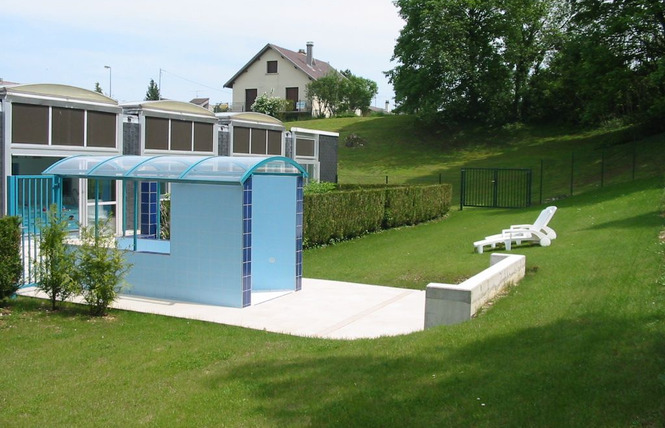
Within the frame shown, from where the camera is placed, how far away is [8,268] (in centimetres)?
959

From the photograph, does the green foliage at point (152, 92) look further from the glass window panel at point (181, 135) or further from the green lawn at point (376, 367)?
the green lawn at point (376, 367)

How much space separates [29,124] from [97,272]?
9.31 m

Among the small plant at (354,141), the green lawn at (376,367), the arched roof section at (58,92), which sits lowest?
the green lawn at (376,367)

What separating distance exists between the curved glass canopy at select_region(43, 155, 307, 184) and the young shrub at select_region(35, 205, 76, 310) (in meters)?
1.93

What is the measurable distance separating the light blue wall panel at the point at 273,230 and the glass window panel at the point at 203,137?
1150 centimetres

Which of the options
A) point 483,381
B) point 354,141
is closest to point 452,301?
point 483,381

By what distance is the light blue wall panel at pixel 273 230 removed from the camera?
11992 mm

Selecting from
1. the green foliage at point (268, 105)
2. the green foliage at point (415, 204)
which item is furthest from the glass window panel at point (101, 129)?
the green foliage at point (268, 105)

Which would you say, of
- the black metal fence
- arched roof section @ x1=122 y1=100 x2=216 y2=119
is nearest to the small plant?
the black metal fence

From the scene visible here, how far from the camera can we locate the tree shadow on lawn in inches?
174

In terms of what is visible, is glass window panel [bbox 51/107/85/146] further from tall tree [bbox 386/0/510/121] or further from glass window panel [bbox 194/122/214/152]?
tall tree [bbox 386/0/510/121]

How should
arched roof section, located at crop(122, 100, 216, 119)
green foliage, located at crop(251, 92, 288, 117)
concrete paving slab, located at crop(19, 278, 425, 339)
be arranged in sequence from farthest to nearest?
green foliage, located at crop(251, 92, 288, 117) < arched roof section, located at crop(122, 100, 216, 119) < concrete paving slab, located at crop(19, 278, 425, 339)

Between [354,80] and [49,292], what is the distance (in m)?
54.0

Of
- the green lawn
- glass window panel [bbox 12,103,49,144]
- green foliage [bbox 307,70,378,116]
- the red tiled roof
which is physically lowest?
the green lawn
